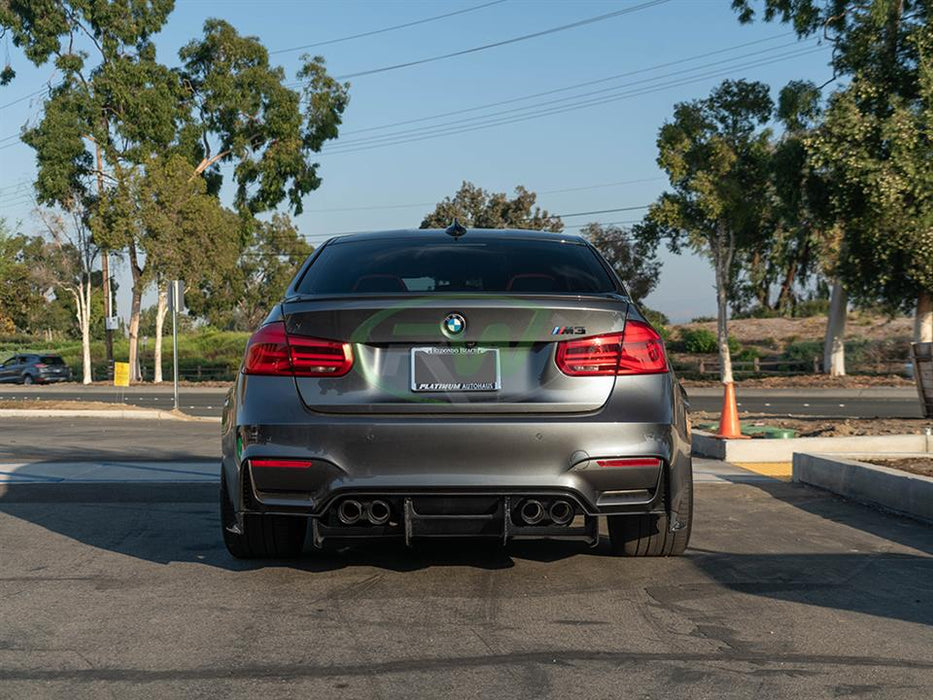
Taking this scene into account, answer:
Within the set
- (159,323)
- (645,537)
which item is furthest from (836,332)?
(645,537)

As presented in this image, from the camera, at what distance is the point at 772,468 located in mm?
10781

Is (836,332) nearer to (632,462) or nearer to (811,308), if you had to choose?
(811,308)

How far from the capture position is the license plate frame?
16.1 ft

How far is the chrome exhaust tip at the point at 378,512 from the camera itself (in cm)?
494

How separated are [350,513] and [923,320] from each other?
27132 millimetres

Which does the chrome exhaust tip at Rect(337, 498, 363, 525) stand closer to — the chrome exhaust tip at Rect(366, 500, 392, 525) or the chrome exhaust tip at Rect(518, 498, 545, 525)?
the chrome exhaust tip at Rect(366, 500, 392, 525)

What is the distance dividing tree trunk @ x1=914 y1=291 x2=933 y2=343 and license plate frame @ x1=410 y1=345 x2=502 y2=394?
83.4ft

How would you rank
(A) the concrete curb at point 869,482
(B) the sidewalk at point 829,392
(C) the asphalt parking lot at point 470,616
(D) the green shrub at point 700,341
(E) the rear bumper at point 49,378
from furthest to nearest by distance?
(E) the rear bumper at point 49,378 → (D) the green shrub at point 700,341 → (B) the sidewalk at point 829,392 → (A) the concrete curb at point 869,482 → (C) the asphalt parking lot at point 470,616

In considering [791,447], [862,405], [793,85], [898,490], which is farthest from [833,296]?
[898,490]

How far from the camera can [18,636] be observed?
14.5ft

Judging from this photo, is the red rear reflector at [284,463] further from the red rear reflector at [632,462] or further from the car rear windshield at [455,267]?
the red rear reflector at [632,462]

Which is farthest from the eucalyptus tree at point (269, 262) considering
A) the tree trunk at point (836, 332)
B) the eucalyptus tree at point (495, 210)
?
the tree trunk at point (836, 332)

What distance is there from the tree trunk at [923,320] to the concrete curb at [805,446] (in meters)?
18.3

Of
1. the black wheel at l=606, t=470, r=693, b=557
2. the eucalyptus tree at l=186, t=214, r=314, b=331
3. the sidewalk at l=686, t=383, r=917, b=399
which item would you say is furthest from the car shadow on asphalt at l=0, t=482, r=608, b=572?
the eucalyptus tree at l=186, t=214, r=314, b=331
